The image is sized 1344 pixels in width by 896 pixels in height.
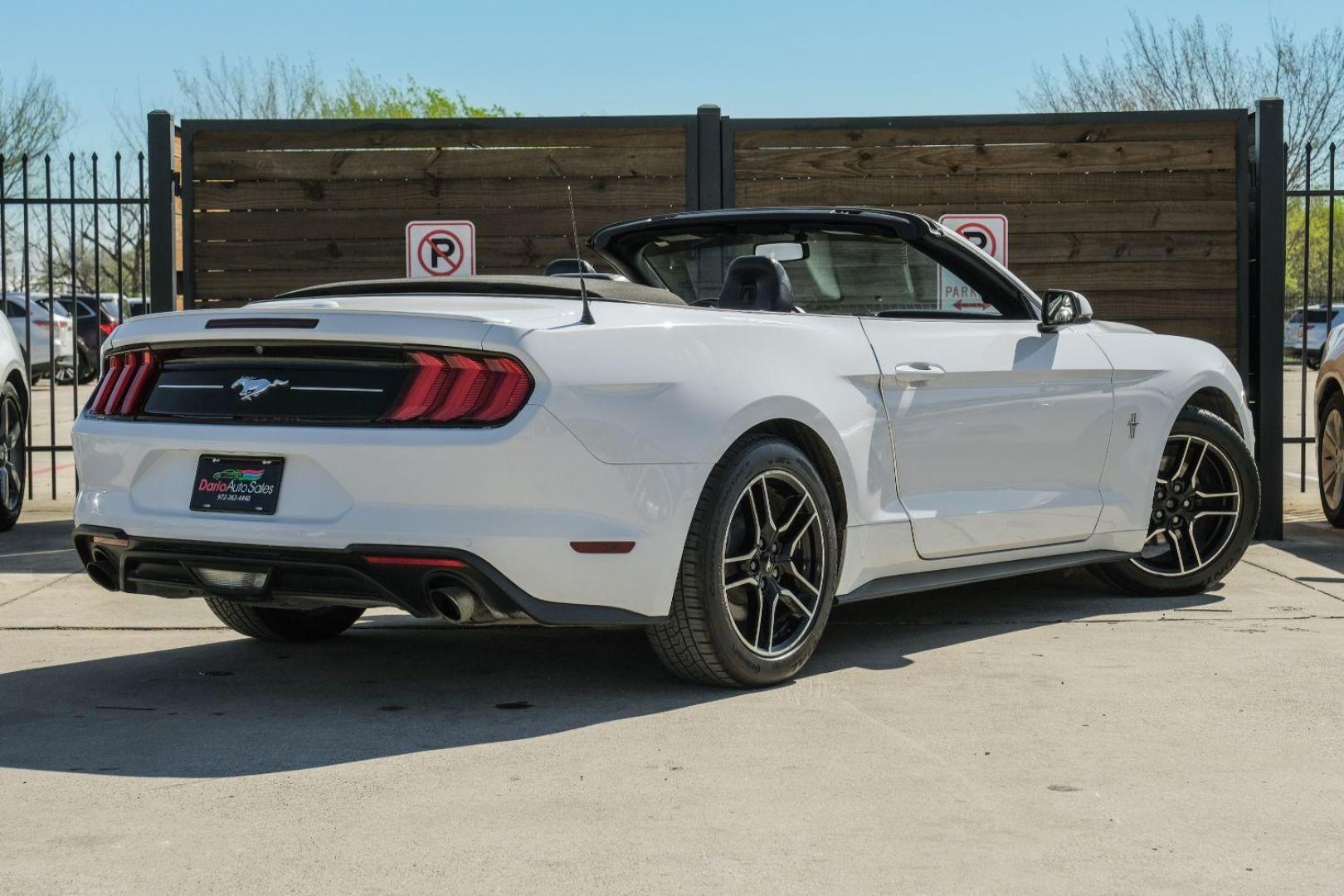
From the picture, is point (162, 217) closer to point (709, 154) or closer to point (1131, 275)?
point (709, 154)

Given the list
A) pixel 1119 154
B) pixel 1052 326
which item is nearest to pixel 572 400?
pixel 1052 326

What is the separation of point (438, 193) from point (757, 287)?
14.6 feet

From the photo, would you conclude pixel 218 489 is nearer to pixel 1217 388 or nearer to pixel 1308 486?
pixel 1217 388

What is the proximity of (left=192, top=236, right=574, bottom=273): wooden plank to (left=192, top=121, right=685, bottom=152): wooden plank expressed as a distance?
0.54 metres

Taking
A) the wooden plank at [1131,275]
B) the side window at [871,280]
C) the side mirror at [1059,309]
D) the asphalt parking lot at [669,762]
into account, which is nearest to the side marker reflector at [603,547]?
the asphalt parking lot at [669,762]

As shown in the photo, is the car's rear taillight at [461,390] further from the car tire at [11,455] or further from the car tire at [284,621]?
the car tire at [11,455]

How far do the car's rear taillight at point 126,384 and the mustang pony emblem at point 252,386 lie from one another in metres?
0.37

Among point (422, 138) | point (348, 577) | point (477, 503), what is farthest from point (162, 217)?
point (477, 503)

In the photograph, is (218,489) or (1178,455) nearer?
(218,489)

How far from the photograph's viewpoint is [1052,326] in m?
6.51

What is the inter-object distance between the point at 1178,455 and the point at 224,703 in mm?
4092

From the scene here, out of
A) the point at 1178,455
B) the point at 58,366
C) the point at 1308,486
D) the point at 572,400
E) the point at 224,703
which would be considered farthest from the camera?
the point at 58,366

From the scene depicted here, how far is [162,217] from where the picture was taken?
9641 millimetres

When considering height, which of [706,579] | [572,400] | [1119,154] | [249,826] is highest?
[1119,154]
